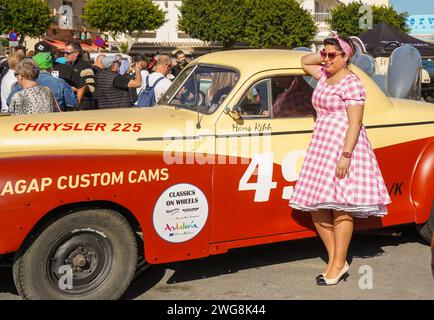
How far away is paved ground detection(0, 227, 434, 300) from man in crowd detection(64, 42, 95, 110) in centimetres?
409

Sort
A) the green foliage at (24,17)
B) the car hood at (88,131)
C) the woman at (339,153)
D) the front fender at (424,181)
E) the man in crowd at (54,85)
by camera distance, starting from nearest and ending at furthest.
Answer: the car hood at (88,131), the woman at (339,153), the front fender at (424,181), the man in crowd at (54,85), the green foliage at (24,17)

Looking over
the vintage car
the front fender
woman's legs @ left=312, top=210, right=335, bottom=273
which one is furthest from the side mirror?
the front fender

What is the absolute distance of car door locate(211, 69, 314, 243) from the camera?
4.46 meters

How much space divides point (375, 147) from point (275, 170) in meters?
0.93

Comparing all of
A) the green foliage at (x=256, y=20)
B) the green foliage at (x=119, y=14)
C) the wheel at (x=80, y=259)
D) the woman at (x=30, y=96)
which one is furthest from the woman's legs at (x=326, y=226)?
the green foliage at (x=119, y=14)

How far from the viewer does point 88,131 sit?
13.8ft

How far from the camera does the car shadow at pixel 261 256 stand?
4906mm

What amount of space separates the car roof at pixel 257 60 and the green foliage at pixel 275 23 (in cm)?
5558

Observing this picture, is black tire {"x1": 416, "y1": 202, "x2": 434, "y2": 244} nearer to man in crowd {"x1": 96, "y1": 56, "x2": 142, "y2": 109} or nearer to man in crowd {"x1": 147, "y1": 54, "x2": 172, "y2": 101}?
man in crowd {"x1": 147, "y1": 54, "x2": 172, "y2": 101}

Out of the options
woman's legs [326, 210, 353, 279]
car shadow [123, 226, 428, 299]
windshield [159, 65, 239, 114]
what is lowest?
car shadow [123, 226, 428, 299]

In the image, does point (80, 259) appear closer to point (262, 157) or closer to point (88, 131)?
point (88, 131)

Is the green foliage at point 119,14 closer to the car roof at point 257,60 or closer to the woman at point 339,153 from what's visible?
the car roof at point 257,60

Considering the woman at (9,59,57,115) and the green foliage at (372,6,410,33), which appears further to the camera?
the green foliage at (372,6,410,33)

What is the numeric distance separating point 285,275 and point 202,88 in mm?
1675
